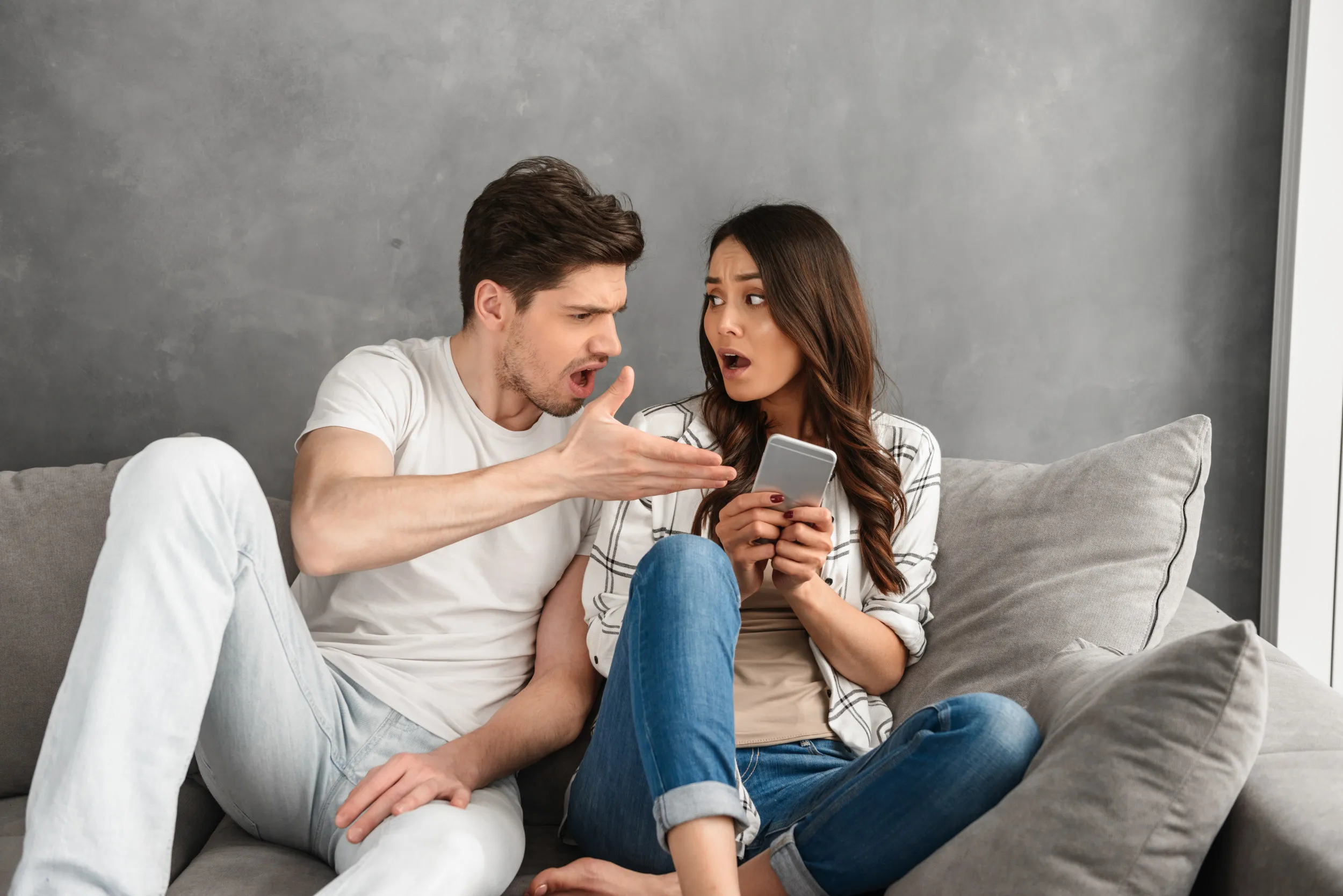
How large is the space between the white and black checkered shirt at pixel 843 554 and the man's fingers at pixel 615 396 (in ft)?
0.66

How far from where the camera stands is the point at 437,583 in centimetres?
151

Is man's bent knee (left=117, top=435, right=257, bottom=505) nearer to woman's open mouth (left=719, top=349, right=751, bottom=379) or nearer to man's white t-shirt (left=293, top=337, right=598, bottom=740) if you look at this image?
man's white t-shirt (left=293, top=337, right=598, bottom=740)

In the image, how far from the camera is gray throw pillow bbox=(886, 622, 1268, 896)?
3.10 feet

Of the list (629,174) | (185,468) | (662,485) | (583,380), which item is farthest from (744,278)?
(185,468)

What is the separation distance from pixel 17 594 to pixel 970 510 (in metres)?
1.55

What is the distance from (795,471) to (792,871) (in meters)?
0.50

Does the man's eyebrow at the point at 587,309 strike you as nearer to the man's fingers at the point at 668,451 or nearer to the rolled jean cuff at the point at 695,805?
the man's fingers at the point at 668,451

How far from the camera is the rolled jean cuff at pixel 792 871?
3.74 feet

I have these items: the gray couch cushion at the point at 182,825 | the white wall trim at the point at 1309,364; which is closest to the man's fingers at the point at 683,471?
the gray couch cushion at the point at 182,825

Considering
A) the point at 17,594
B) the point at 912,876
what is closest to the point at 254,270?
the point at 17,594

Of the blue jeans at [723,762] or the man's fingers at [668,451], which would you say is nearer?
the blue jeans at [723,762]

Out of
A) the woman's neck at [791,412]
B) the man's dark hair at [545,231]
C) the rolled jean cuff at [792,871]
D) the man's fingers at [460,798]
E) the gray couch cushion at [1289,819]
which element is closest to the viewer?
the gray couch cushion at [1289,819]

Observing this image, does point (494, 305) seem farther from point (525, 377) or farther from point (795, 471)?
point (795, 471)

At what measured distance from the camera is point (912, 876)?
1.07 m
